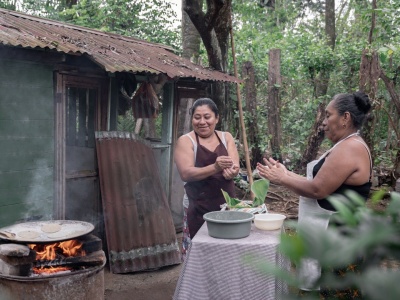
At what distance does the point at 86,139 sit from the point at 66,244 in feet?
9.58

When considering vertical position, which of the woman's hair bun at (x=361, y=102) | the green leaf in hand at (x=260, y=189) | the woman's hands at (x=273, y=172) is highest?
the woman's hair bun at (x=361, y=102)

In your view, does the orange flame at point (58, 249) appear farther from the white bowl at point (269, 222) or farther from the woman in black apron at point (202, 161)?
the white bowl at point (269, 222)

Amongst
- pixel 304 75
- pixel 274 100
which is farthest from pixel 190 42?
pixel 304 75

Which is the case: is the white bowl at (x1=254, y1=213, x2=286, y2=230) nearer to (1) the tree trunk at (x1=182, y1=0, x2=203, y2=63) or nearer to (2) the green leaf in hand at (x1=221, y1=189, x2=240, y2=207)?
(2) the green leaf in hand at (x1=221, y1=189, x2=240, y2=207)

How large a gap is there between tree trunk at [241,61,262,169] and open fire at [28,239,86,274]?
24.5ft

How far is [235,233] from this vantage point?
10.4 feet

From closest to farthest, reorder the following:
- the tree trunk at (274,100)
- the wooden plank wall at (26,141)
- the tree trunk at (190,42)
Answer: the wooden plank wall at (26,141), the tree trunk at (190,42), the tree trunk at (274,100)

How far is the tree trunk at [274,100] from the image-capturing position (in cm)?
1107

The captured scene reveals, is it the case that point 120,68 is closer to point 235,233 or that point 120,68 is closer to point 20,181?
point 20,181

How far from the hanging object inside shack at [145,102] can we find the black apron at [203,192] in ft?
9.42

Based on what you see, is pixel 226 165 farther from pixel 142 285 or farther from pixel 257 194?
pixel 142 285

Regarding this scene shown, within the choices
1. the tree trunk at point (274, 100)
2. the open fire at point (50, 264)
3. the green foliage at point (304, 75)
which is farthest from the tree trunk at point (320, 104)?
the open fire at point (50, 264)

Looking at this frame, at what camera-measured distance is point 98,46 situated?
614cm

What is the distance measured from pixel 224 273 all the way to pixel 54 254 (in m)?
1.69
